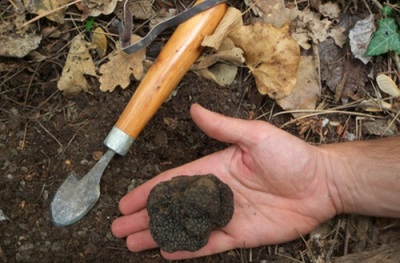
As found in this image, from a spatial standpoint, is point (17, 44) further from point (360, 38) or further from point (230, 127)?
point (360, 38)

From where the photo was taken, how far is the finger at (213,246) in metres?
2.62

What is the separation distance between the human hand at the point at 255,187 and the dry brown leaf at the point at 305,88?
0.29m

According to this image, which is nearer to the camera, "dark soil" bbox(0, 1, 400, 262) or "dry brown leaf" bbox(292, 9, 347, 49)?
"dark soil" bbox(0, 1, 400, 262)

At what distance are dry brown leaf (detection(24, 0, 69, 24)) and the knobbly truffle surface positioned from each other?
1.17 metres

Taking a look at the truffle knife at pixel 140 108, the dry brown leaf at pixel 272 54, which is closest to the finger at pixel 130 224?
the truffle knife at pixel 140 108

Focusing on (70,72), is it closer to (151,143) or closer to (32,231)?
(151,143)

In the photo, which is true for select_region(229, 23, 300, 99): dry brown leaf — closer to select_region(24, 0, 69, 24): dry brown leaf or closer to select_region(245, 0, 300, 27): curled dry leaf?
select_region(245, 0, 300, 27): curled dry leaf

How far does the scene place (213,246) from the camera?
8.61ft

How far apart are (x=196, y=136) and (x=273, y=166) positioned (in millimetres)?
494

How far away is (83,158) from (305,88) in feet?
4.50

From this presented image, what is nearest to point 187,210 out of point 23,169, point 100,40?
point 23,169

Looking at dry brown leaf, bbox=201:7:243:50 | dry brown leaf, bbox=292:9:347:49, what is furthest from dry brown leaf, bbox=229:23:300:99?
dry brown leaf, bbox=292:9:347:49

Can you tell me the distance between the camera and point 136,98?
8.43ft

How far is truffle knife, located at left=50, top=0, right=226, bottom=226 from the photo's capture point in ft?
8.37
